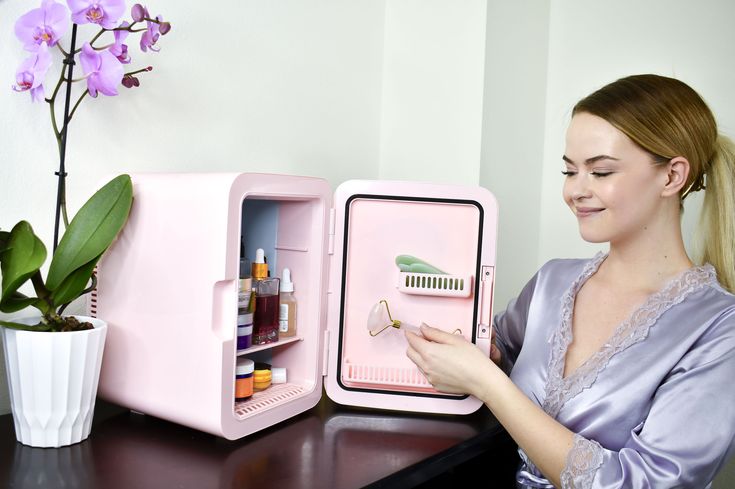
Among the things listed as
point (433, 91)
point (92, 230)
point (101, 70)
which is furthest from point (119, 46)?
point (433, 91)

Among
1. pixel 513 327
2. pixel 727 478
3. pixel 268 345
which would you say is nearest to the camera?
pixel 268 345

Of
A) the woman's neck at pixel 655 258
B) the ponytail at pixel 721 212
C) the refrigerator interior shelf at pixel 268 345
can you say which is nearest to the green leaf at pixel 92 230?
the refrigerator interior shelf at pixel 268 345

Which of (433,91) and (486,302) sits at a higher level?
(433,91)

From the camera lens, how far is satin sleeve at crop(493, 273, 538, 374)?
1.36 m

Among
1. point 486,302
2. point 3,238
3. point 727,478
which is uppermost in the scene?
point 3,238

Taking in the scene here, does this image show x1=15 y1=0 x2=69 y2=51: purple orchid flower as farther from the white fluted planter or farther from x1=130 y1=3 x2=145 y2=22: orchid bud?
the white fluted planter

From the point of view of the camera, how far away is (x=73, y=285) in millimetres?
960

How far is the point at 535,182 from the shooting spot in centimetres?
187

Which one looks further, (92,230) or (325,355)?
(325,355)

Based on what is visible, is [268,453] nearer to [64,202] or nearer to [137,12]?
[64,202]

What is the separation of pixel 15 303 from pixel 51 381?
118mm

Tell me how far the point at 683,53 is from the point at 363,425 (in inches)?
50.0

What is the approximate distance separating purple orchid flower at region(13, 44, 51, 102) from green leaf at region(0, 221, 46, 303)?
20cm

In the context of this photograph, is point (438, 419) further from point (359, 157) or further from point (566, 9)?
point (566, 9)
